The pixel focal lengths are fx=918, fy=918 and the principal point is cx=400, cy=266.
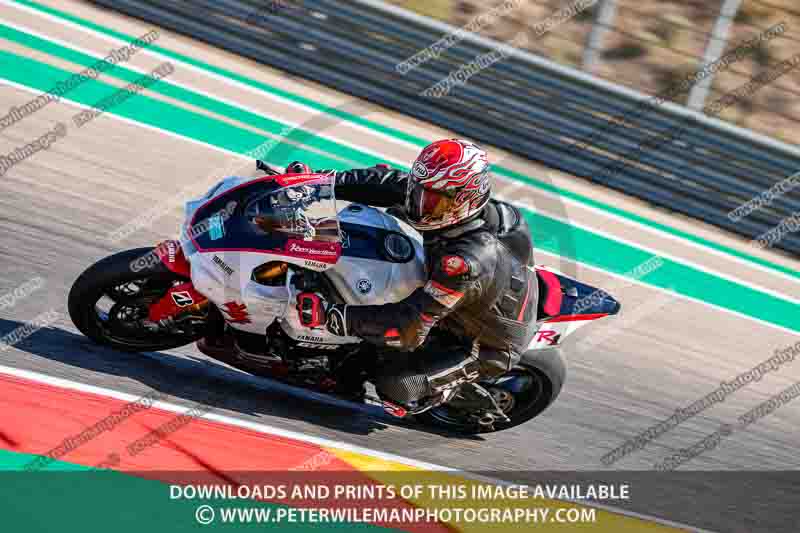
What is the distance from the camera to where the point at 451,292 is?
4.98 m

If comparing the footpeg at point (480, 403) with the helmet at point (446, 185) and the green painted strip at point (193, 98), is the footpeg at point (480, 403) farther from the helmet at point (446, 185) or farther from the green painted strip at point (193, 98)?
the green painted strip at point (193, 98)

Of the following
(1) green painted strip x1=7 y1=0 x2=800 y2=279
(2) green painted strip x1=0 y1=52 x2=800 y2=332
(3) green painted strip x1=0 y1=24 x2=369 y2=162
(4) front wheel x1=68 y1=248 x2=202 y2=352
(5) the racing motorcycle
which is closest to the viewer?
(5) the racing motorcycle

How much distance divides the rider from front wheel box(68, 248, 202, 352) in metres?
1.09

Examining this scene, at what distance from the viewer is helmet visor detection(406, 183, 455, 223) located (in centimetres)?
496

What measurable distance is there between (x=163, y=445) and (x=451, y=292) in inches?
72.7

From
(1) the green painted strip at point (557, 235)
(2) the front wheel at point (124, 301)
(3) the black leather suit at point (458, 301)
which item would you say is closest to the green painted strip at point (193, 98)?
(1) the green painted strip at point (557, 235)

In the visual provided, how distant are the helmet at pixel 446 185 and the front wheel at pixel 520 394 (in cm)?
126

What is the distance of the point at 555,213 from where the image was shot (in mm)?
9852

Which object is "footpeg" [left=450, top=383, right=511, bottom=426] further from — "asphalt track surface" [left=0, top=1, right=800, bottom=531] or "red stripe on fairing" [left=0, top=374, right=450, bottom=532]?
"red stripe on fairing" [left=0, top=374, right=450, bottom=532]

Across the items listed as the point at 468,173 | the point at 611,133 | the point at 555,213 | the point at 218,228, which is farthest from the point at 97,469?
the point at 611,133

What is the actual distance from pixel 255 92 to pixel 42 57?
2260mm

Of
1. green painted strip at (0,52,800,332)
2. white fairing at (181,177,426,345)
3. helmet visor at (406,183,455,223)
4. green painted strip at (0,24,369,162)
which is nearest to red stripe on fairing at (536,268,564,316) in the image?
white fairing at (181,177,426,345)

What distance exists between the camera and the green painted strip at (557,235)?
29.8ft

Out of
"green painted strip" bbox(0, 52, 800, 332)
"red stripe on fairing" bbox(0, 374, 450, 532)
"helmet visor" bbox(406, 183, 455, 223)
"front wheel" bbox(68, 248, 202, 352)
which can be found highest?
"helmet visor" bbox(406, 183, 455, 223)
